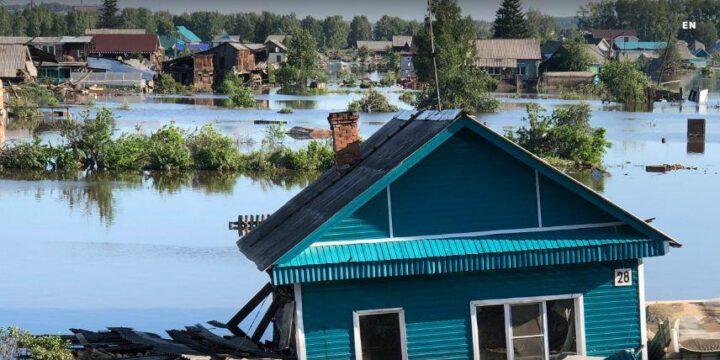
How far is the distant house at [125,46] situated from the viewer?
111m

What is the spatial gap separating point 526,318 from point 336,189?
2.87 metres

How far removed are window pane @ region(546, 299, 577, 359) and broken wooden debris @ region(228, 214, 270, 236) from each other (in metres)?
17.0

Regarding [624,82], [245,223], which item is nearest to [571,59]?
[624,82]

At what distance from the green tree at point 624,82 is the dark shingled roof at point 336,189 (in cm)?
7035

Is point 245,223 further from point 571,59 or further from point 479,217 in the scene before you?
point 571,59

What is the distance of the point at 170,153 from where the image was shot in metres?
46.6

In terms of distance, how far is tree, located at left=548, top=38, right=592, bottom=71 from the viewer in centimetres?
10300

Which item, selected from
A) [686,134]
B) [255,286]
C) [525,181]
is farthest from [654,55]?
[525,181]

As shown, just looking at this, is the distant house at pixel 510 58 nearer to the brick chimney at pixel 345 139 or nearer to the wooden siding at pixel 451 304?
the brick chimney at pixel 345 139

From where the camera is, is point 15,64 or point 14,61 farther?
point 14,61

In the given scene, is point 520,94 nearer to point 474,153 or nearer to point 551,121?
point 551,121

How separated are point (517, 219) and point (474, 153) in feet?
3.02

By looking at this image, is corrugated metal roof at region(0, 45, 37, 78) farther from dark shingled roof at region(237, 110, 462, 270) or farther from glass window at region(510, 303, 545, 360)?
glass window at region(510, 303, 545, 360)

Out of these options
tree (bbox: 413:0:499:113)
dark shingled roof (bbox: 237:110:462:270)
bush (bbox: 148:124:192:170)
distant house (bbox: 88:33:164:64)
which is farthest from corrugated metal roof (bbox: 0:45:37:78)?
dark shingled roof (bbox: 237:110:462:270)
